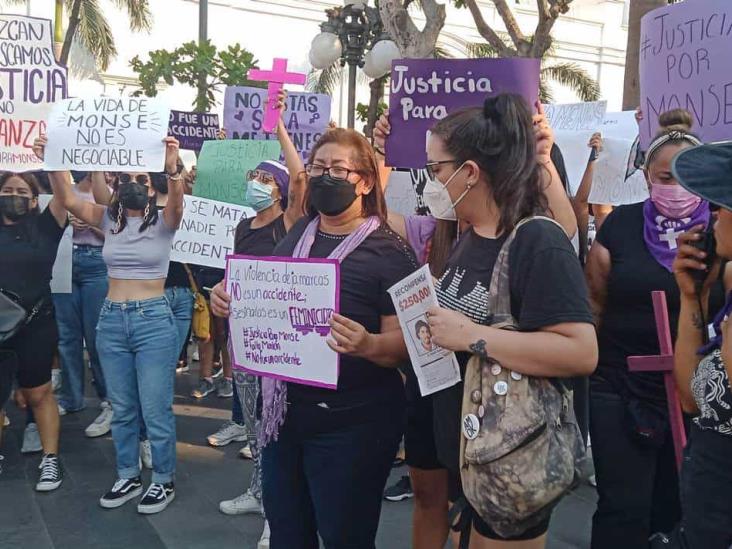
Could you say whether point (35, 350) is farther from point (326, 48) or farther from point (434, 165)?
point (326, 48)

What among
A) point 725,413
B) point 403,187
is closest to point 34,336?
point 403,187

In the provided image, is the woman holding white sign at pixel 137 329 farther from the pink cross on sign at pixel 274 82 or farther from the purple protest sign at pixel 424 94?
the purple protest sign at pixel 424 94

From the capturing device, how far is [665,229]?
Result: 9.29ft

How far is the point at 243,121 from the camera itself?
6.31 m

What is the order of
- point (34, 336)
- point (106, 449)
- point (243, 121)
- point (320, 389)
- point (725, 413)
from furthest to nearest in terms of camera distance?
point (243, 121), point (106, 449), point (34, 336), point (320, 389), point (725, 413)

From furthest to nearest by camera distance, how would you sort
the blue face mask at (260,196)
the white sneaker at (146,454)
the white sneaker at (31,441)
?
the white sneaker at (31,441) < the white sneaker at (146,454) < the blue face mask at (260,196)

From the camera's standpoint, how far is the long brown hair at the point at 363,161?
105 inches

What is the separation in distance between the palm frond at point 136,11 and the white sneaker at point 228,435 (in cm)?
1748

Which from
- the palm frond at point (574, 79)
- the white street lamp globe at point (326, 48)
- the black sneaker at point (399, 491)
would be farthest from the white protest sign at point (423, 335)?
the palm frond at point (574, 79)

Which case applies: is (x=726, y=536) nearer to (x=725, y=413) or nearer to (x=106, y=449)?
(x=725, y=413)

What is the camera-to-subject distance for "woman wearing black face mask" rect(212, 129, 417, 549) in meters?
2.48

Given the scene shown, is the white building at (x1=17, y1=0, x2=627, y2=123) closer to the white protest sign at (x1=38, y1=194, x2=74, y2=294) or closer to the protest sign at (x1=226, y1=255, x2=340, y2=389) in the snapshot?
the white protest sign at (x1=38, y1=194, x2=74, y2=294)

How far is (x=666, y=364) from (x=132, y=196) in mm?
2938

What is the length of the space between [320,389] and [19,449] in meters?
3.42
